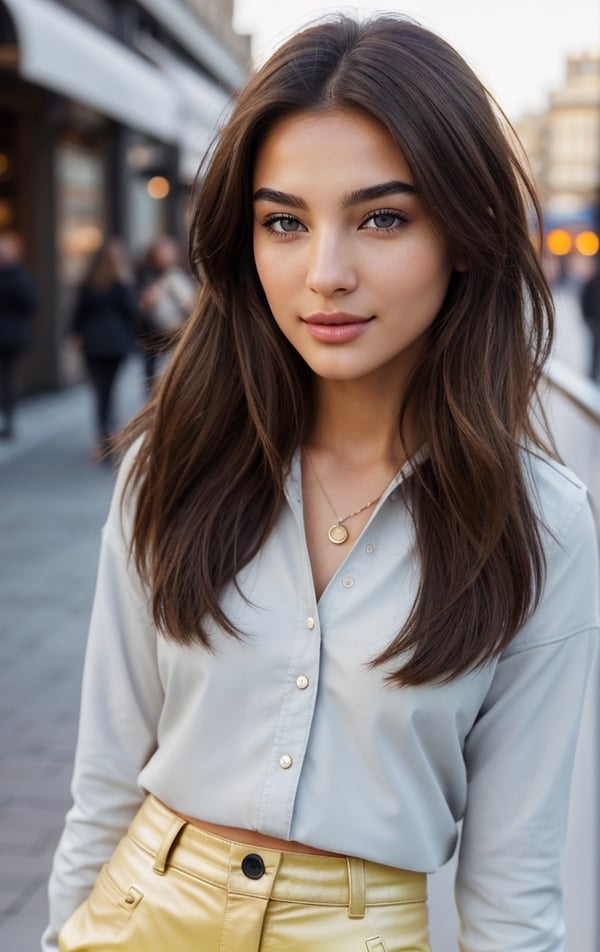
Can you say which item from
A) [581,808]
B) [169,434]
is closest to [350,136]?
[169,434]

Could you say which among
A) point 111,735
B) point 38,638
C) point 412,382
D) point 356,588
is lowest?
point 38,638

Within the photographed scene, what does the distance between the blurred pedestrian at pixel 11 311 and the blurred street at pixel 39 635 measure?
19.7 inches

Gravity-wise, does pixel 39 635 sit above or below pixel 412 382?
below

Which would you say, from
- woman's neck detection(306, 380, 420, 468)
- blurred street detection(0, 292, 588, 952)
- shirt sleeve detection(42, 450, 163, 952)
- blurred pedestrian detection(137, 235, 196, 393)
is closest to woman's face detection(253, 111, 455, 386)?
woman's neck detection(306, 380, 420, 468)

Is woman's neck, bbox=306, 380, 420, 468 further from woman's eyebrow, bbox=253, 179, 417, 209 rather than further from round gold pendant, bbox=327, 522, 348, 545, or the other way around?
woman's eyebrow, bbox=253, 179, 417, 209

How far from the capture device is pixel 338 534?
5.48 ft

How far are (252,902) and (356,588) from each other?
405 millimetres

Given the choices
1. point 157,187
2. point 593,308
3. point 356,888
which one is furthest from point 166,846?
point 157,187

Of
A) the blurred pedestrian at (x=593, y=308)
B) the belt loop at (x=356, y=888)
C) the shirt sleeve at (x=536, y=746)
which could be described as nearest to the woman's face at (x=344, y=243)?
the shirt sleeve at (x=536, y=746)

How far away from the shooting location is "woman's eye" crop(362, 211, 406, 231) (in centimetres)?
151

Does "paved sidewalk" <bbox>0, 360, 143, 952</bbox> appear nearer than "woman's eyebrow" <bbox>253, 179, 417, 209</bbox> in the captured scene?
No

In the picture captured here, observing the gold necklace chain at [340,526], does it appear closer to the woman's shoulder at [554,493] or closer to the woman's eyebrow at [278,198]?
the woman's shoulder at [554,493]

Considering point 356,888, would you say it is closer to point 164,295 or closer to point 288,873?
point 288,873

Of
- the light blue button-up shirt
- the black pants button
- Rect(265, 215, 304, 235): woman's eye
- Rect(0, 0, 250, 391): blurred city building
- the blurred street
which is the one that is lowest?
the blurred street
